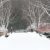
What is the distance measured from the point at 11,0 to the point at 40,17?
29.8ft

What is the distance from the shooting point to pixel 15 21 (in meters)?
56.6

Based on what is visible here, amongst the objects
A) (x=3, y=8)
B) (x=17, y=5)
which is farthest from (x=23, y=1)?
(x=3, y=8)

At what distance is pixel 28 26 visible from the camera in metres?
58.3

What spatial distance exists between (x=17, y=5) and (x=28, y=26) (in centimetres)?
612

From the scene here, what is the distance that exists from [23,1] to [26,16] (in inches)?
161

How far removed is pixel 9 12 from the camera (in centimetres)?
5725

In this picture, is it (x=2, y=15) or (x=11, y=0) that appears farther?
(x=11, y=0)

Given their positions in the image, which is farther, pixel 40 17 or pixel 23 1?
pixel 23 1

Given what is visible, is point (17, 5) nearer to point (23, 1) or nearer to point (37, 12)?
point (23, 1)

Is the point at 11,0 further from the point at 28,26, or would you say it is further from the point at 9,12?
the point at 28,26

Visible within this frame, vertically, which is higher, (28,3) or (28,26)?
(28,3)

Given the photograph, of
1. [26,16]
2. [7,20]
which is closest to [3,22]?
[7,20]

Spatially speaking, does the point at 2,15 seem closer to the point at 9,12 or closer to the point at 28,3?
the point at 9,12

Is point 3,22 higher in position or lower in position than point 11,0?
lower
